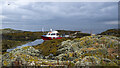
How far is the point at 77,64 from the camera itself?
26.6 ft

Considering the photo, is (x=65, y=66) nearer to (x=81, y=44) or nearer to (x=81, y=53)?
(x=81, y=53)

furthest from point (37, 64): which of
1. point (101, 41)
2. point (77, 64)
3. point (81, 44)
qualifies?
point (101, 41)

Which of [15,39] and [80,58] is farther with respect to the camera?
[15,39]

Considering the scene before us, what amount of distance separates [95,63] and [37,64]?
502cm

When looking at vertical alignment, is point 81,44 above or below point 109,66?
above

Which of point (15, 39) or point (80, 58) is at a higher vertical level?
point (80, 58)

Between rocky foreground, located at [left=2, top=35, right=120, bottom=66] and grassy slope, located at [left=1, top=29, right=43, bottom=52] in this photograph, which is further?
grassy slope, located at [left=1, top=29, right=43, bottom=52]

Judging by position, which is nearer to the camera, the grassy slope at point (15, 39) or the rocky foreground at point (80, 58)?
the rocky foreground at point (80, 58)

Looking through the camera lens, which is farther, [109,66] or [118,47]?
[118,47]

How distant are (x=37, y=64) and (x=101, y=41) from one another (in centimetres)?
927

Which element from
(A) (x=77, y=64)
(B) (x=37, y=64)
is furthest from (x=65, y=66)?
(B) (x=37, y=64)

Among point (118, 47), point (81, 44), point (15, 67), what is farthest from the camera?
point (81, 44)

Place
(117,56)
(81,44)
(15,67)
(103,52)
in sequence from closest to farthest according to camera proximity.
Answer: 1. (15,67)
2. (117,56)
3. (103,52)
4. (81,44)

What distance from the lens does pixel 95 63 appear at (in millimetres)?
8148
